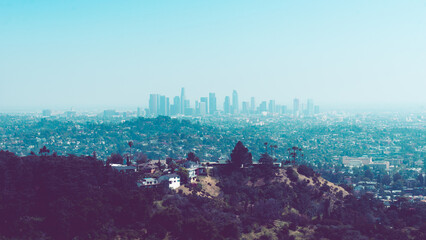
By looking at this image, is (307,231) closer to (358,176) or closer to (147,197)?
(147,197)

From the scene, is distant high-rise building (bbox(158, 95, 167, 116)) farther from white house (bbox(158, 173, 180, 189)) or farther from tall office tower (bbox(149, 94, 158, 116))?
white house (bbox(158, 173, 180, 189))

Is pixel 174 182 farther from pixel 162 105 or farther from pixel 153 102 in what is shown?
pixel 153 102

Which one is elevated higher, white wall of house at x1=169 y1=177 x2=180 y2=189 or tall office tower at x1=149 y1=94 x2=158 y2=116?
tall office tower at x1=149 y1=94 x2=158 y2=116

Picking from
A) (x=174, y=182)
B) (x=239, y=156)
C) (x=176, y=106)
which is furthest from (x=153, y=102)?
(x=174, y=182)

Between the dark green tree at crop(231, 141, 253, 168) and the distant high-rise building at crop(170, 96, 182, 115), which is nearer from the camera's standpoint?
the dark green tree at crop(231, 141, 253, 168)

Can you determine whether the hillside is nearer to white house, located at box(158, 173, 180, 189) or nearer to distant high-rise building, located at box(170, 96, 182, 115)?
white house, located at box(158, 173, 180, 189)

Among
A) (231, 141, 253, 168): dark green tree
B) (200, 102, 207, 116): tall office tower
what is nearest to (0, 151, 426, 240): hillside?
(231, 141, 253, 168): dark green tree

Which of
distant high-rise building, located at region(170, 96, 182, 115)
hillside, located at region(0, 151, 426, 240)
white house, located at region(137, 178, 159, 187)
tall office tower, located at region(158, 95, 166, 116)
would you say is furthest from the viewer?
distant high-rise building, located at region(170, 96, 182, 115)

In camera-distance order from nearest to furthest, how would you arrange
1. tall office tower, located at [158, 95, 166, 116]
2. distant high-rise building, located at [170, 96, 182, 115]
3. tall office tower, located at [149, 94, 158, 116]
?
1. tall office tower, located at [158, 95, 166, 116]
2. distant high-rise building, located at [170, 96, 182, 115]
3. tall office tower, located at [149, 94, 158, 116]

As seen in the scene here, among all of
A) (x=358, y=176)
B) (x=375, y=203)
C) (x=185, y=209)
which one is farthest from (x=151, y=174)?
(x=358, y=176)

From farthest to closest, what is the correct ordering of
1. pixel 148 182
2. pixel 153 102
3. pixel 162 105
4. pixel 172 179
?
pixel 153 102, pixel 162 105, pixel 172 179, pixel 148 182

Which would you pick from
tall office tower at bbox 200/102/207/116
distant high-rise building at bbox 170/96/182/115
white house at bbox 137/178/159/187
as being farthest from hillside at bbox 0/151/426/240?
tall office tower at bbox 200/102/207/116
